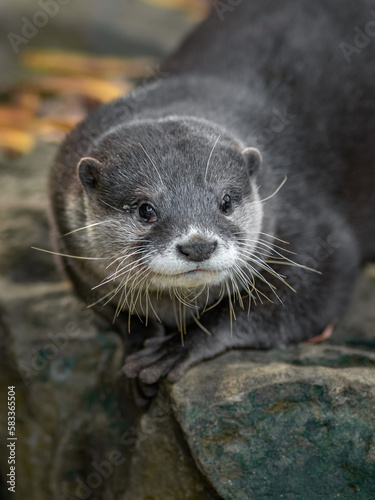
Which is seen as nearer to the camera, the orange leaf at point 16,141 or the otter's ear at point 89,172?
the otter's ear at point 89,172

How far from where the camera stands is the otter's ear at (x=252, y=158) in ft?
10.0

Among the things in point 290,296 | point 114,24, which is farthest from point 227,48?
point 114,24

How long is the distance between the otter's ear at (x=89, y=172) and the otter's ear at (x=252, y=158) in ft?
2.07

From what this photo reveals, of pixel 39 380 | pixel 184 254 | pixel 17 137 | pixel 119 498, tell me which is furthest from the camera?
pixel 17 137

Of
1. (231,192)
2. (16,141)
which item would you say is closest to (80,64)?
(16,141)

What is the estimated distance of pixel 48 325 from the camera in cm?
374

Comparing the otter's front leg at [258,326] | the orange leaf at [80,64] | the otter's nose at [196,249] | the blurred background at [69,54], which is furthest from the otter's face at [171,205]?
the orange leaf at [80,64]

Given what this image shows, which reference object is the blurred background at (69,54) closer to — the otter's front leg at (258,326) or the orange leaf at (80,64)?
the orange leaf at (80,64)

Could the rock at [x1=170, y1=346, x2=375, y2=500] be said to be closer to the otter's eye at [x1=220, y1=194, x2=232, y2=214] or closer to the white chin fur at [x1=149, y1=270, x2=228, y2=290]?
the white chin fur at [x1=149, y1=270, x2=228, y2=290]

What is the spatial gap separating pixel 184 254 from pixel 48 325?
147 centimetres

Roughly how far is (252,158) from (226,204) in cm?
33

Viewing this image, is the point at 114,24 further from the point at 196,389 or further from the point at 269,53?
the point at 196,389

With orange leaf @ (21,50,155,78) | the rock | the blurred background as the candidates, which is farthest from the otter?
orange leaf @ (21,50,155,78)

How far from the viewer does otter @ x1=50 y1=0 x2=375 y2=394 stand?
9.11 ft
